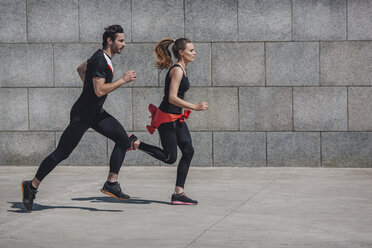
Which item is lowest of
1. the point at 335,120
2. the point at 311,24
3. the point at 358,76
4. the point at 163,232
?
the point at 163,232

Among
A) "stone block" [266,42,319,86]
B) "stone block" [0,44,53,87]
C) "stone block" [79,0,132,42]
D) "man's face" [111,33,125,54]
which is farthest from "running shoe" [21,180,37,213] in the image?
"stone block" [266,42,319,86]

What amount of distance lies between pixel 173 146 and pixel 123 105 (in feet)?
10.7

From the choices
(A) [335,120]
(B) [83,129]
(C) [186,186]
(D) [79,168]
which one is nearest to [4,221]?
(B) [83,129]

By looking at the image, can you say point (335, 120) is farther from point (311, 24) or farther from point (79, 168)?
point (79, 168)

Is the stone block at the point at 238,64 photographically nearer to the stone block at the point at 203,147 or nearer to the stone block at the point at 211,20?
the stone block at the point at 211,20

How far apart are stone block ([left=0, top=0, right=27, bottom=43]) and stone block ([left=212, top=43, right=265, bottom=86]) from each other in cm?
287

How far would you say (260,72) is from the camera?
393 inches

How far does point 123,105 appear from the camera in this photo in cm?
1024

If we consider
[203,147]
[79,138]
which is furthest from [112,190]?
[203,147]

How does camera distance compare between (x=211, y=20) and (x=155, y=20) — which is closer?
(x=211, y=20)

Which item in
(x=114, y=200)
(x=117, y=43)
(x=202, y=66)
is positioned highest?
(x=117, y=43)

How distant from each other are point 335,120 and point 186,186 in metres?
2.70

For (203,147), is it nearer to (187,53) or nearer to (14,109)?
(14,109)

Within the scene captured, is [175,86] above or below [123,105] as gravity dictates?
above
